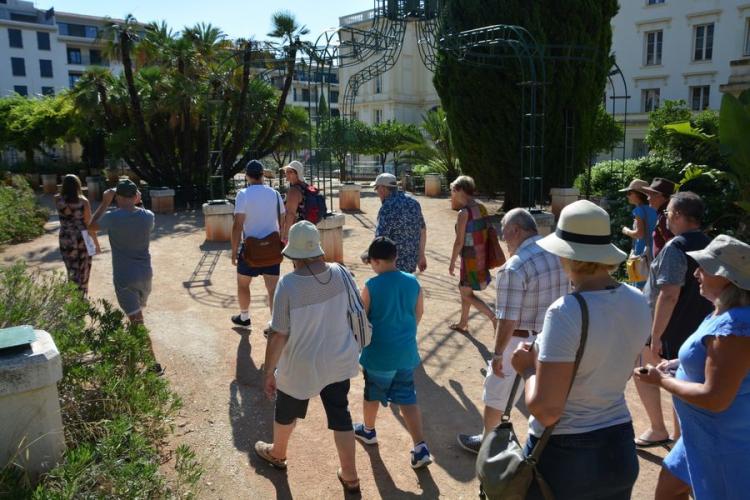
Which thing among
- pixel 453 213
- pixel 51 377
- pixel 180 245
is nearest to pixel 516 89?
pixel 453 213

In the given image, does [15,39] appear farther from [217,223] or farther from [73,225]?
[73,225]

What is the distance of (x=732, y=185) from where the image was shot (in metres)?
8.95

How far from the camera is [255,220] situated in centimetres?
628

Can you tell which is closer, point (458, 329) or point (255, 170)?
point (255, 170)

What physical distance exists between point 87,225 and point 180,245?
5567mm

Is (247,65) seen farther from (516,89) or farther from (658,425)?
(658,425)

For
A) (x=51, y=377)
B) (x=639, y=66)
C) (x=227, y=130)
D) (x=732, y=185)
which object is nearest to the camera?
(x=51, y=377)

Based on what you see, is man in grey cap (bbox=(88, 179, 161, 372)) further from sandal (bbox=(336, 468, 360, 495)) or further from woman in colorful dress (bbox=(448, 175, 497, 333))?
woman in colorful dress (bbox=(448, 175, 497, 333))

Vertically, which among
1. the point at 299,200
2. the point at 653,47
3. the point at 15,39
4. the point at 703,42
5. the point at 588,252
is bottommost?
the point at 299,200

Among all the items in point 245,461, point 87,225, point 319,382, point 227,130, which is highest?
point 227,130

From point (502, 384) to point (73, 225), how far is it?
493cm

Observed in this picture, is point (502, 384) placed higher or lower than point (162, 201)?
lower

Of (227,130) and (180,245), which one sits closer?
(180,245)

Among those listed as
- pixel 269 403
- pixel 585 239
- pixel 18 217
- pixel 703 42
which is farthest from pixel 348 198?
pixel 703 42
